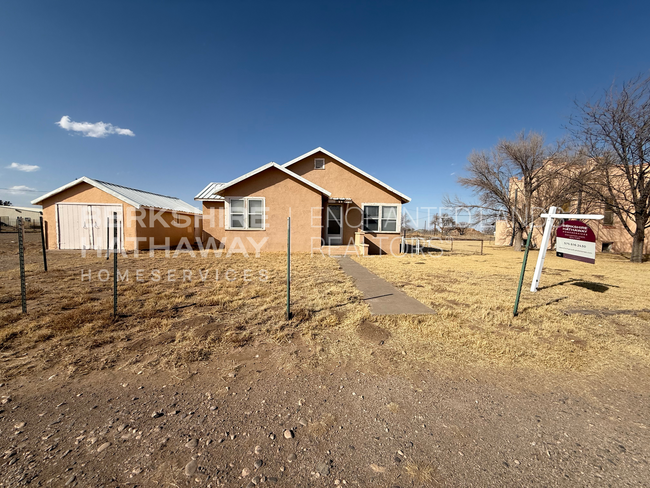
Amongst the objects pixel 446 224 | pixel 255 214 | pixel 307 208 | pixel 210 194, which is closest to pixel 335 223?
pixel 307 208

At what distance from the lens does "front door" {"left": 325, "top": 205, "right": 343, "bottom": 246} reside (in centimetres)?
1538

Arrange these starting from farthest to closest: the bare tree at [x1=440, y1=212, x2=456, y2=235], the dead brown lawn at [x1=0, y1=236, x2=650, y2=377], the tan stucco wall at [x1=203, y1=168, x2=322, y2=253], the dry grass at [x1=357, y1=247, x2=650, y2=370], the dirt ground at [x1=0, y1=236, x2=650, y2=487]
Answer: the bare tree at [x1=440, y1=212, x2=456, y2=235]
the tan stucco wall at [x1=203, y1=168, x2=322, y2=253]
the dry grass at [x1=357, y1=247, x2=650, y2=370]
the dead brown lawn at [x1=0, y1=236, x2=650, y2=377]
the dirt ground at [x1=0, y1=236, x2=650, y2=487]

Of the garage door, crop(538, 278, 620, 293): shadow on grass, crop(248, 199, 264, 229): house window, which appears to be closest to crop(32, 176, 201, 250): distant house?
the garage door

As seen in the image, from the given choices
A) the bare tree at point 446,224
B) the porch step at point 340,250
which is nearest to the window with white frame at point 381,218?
the porch step at point 340,250

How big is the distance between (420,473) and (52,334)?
5.03 m

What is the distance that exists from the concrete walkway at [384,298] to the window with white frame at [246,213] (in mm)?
7225

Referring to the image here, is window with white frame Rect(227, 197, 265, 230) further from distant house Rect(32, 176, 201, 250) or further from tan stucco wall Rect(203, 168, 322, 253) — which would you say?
distant house Rect(32, 176, 201, 250)

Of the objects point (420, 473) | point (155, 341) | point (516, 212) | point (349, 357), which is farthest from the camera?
point (516, 212)

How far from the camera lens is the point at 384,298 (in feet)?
19.3

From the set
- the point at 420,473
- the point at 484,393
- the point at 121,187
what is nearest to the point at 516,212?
the point at 484,393

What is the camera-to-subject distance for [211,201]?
14953 mm

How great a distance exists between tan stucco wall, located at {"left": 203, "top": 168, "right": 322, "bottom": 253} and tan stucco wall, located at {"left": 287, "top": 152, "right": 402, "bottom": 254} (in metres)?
2.26

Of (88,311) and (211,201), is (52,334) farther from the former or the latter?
(211,201)

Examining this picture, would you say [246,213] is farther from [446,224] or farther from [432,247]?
[446,224]
